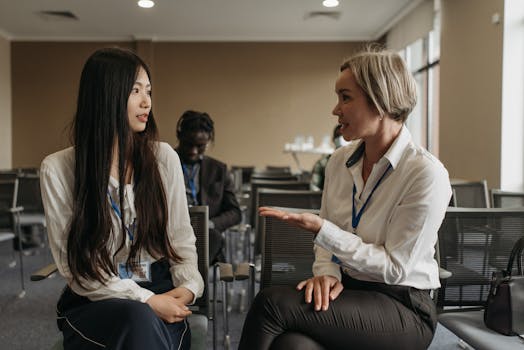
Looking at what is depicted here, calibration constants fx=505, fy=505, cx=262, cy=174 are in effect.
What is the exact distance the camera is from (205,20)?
29.9ft

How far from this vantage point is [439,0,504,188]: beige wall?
5.56 m

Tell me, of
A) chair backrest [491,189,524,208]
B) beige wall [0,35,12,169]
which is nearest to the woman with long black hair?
chair backrest [491,189,524,208]

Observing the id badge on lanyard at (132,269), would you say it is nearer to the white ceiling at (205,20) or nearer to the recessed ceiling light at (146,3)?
the white ceiling at (205,20)

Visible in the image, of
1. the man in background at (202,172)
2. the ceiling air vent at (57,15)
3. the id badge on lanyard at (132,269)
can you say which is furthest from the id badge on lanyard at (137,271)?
the ceiling air vent at (57,15)

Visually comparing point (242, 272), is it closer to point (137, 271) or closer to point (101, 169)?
point (137, 271)

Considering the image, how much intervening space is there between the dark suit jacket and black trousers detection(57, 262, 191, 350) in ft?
5.14

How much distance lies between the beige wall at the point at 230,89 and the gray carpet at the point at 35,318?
20.7 ft

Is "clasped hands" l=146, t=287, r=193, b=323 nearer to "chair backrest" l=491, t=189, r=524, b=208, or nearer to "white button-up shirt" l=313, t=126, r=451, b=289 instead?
"white button-up shirt" l=313, t=126, r=451, b=289

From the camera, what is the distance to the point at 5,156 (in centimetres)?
1041

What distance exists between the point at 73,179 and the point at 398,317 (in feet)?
3.55

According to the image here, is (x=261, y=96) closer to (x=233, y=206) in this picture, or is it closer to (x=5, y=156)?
(x=5, y=156)

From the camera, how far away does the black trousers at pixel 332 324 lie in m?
1.35

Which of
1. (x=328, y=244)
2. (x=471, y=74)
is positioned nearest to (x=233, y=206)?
(x=328, y=244)

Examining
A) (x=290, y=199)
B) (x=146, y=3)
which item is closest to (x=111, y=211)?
(x=290, y=199)
